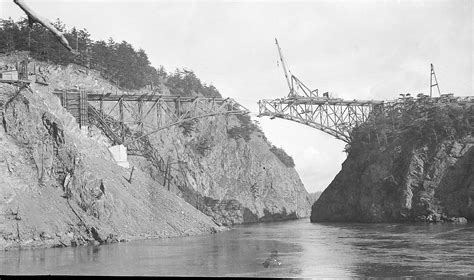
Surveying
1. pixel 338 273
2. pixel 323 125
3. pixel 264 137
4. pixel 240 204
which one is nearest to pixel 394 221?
Result: pixel 323 125

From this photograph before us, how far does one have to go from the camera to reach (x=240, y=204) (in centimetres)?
10656

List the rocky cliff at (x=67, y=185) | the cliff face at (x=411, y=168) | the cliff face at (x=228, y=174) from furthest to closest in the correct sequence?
the cliff face at (x=228, y=174)
the cliff face at (x=411, y=168)
the rocky cliff at (x=67, y=185)

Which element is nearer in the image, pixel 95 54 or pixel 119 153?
pixel 119 153

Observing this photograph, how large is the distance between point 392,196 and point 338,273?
55938 millimetres

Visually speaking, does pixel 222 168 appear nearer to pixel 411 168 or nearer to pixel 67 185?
pixel 411 168

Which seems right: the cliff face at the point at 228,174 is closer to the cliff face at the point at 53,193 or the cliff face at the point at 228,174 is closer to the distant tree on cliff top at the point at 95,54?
the distant tree on cliff top at the point at 95,54

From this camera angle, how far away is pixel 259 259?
3281cm

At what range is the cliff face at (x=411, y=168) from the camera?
73375mm

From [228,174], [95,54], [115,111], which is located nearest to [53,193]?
[115,111]

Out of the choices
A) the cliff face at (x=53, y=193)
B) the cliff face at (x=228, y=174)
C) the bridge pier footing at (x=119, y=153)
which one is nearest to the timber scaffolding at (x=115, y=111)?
the bridge pier footing at (x=119, y=153)

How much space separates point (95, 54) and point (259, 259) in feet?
234

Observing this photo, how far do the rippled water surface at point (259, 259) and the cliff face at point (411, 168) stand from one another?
30107mm

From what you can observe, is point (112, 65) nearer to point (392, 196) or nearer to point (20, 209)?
point (392, 196)

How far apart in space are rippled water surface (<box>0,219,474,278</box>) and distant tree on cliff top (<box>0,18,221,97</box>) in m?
47.4
